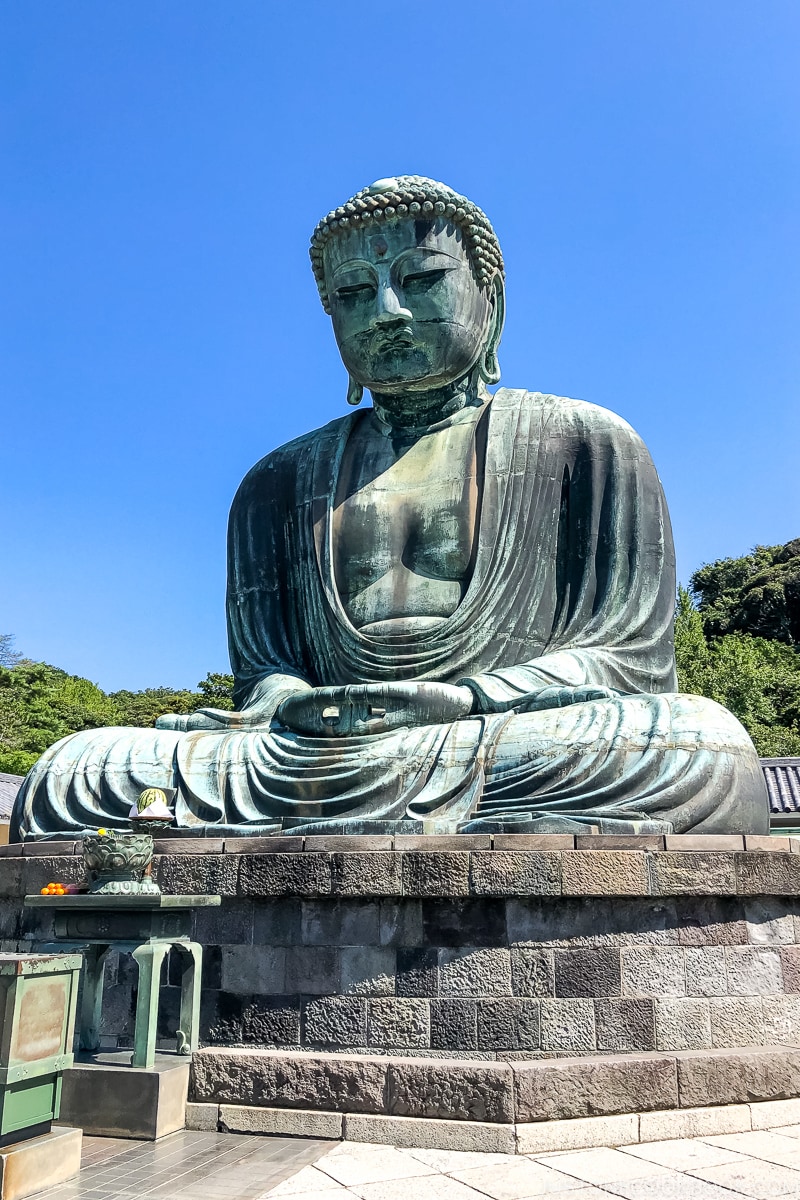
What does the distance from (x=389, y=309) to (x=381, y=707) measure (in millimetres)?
2924

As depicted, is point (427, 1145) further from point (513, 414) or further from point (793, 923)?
point (513, 414)

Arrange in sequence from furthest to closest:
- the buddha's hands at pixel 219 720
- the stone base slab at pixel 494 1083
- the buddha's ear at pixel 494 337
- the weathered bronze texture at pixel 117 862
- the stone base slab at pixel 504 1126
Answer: the buddha's ear at pixel 494 337, the buddha's hands at pixel 219 720, the weathered bronze texture at pixel 117 862, the stone base slab at pixel 494 1083, the stone base slab at pixel 504 1126

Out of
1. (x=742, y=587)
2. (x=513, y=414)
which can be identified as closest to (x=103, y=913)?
(x=513, y=414)

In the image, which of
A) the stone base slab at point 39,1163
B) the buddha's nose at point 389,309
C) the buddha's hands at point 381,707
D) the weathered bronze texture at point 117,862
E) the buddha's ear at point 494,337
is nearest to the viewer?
the stone base slab at point 39,1163

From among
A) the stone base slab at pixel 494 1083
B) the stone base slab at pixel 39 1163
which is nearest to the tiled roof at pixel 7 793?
the stone base slab at pixel 494 1083

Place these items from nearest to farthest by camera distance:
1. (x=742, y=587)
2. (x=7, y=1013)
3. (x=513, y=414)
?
1. (x=7, y=1013)
2. (x=513, y=414)
3. (x=742, y=587)

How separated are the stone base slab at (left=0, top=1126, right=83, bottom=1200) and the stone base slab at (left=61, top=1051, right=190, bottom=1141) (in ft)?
1.64

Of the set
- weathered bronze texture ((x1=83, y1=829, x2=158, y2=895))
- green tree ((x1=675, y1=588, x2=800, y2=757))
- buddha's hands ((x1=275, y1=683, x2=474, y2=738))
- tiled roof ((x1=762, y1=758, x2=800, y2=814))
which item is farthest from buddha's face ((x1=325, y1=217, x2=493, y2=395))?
green tree ((x1=675, y1=588, x2=800, y2=757))

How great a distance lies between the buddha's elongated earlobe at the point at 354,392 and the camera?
27.7 ft

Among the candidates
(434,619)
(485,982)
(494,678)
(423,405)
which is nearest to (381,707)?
(494,678)

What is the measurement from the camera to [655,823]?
209 inches

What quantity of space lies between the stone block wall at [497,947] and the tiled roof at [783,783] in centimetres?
1457

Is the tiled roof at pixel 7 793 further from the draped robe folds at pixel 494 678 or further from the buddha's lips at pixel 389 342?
the buddha's lips at pixel 389 342

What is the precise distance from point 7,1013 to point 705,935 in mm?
3012
